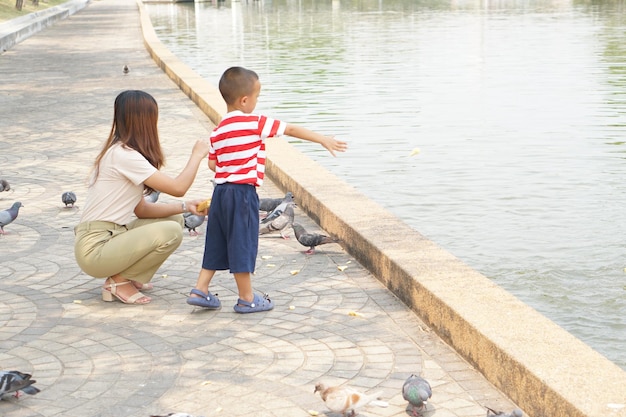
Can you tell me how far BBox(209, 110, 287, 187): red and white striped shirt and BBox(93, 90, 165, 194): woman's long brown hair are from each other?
0.45m

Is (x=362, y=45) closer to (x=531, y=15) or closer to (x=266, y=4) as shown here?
(x=531, y=15)

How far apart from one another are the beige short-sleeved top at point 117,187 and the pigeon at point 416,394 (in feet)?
7.65

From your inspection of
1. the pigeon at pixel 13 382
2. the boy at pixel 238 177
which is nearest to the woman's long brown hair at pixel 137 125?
the boy at pixel 238 177

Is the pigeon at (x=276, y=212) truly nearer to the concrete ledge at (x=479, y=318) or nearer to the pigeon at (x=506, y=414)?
the concrete ledge at (x=479, y=318)

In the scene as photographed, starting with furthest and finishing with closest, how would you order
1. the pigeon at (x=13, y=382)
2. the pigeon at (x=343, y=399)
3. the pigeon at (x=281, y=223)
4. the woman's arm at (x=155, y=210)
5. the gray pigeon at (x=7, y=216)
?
the gray pigeon at (x=7, y=216) < the pigeon at (x=281, y=223) < the woman's arm at (x=155, y=210) < the pigeon at (x=13, y=382) < the pigeon at (x=343, y=399)

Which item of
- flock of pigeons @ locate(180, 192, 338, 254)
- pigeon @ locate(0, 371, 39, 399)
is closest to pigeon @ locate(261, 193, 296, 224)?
flock of pigeons @ locate(180, 192, 338, 254)

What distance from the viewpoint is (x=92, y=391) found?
5039mm

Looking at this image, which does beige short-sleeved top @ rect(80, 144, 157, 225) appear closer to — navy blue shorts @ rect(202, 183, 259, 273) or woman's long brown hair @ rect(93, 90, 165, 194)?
woman's long brown hair @ rect(93, 90, 165, 194)

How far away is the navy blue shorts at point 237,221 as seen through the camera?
19.8 ft

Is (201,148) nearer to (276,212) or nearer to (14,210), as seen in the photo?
(276,212)

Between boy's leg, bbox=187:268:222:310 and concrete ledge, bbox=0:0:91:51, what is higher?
concrete ledge, bbox=0:0:91:51

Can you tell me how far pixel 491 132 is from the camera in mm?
14133

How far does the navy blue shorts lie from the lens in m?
6.05

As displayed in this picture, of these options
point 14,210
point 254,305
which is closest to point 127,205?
point 254,305
